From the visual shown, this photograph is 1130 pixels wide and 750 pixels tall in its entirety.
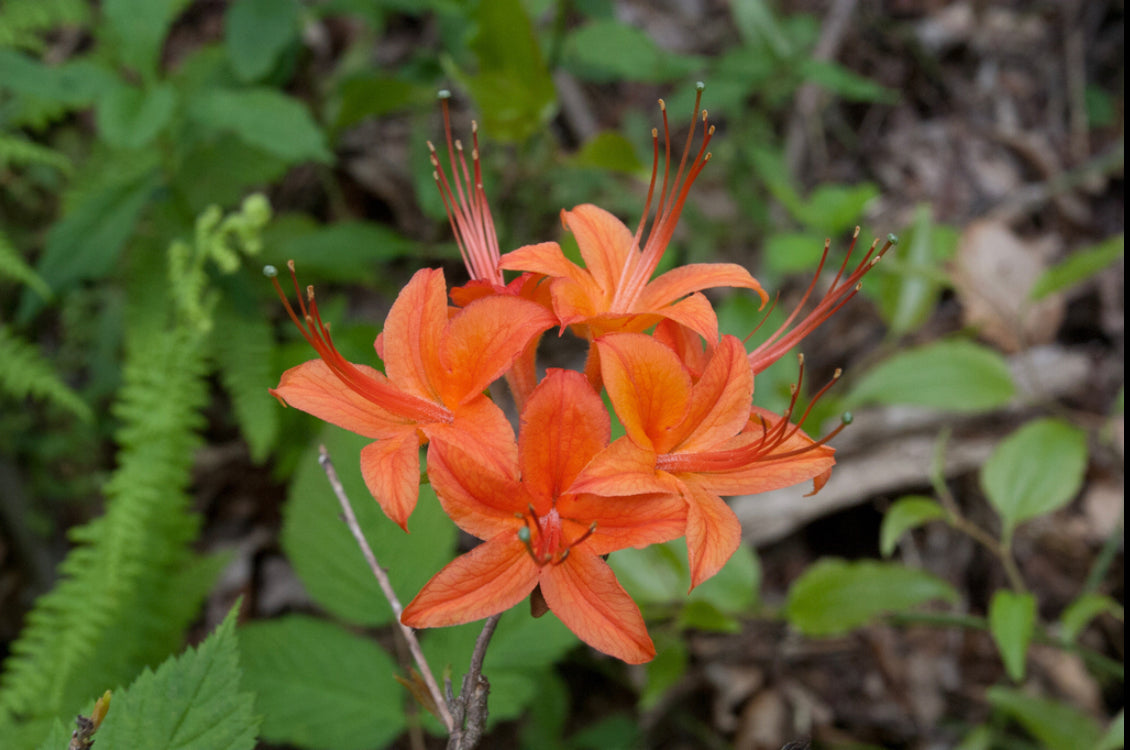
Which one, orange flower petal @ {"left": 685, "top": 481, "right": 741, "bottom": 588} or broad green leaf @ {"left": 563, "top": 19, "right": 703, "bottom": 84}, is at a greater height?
broad green leaf @ {"left": 563, "top": 19, "right": 703, "bottom": 84}

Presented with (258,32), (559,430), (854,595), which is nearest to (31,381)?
(258,32)

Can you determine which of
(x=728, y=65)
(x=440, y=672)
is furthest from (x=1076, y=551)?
(x=440, y=672)

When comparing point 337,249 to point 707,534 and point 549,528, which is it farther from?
point 707,534

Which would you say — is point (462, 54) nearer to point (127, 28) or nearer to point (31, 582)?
point (127, 28)

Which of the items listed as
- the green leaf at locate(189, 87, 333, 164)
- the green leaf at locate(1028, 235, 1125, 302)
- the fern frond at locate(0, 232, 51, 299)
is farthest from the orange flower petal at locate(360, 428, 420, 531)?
the green leaf at locate(1028, 235, 1125, 302)

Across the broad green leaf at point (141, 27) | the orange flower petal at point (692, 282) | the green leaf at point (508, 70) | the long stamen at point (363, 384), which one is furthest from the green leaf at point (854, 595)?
the broad green leaf at point (141, 27)

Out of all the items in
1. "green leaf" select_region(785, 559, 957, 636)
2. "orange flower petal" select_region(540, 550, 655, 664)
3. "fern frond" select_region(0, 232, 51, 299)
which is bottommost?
"green leaf" select_region(785, 559, 957, 636)

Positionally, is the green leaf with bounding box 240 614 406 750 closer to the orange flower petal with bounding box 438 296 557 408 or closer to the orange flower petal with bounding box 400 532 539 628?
the orange flower petal with bounding box 400 532 539 628
